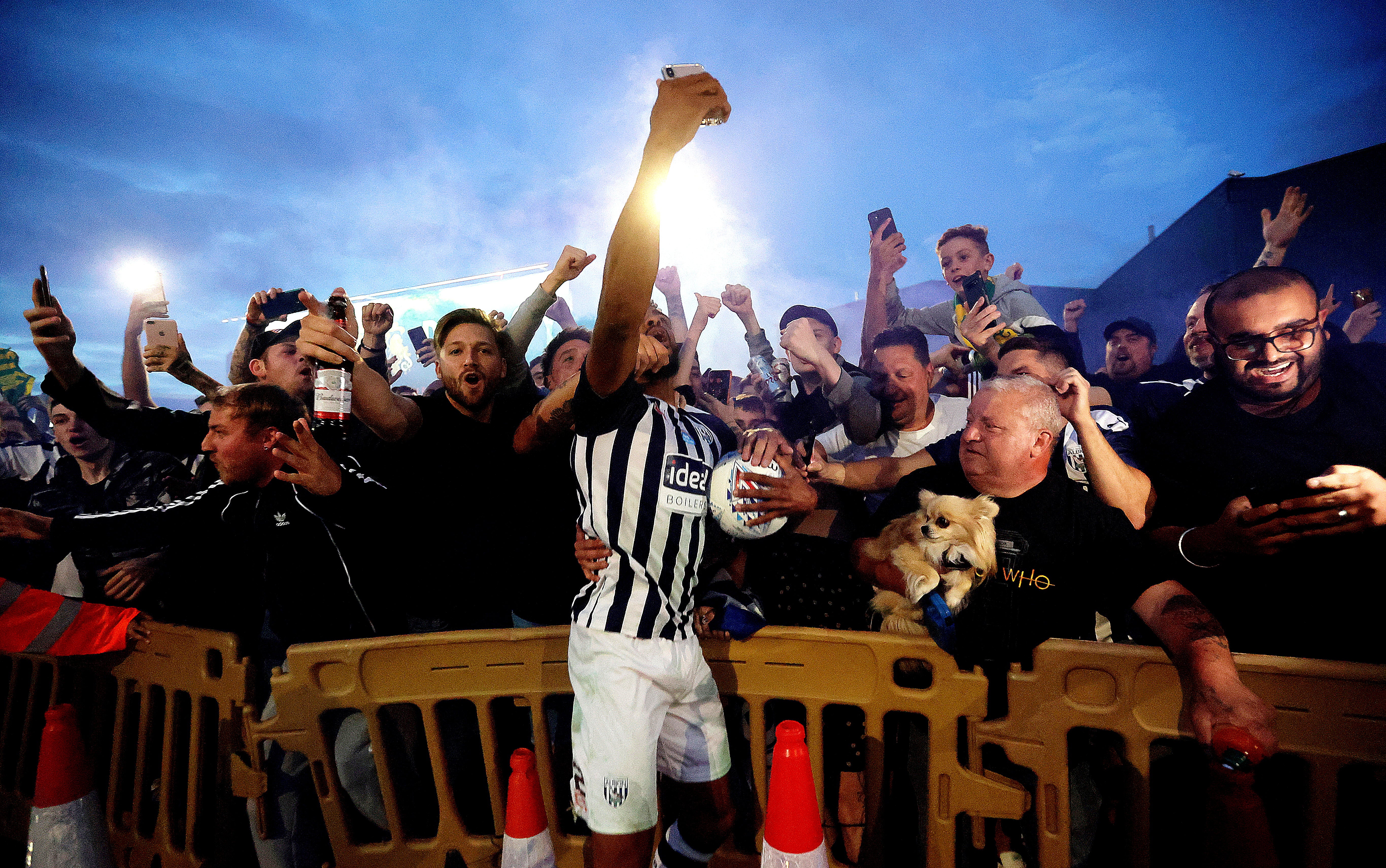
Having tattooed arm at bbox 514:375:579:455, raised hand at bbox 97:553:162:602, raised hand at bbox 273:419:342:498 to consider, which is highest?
tattooed arm at bbox 514:375:579:455

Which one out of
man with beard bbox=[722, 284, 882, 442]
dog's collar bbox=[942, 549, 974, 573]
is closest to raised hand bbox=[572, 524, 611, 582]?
dog's collar bbox=[942, 549, 974, 573]

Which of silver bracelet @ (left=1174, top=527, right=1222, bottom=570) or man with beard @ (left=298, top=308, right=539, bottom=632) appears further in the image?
man with beard @ (left=298, top=308, right=539, bottom=632)

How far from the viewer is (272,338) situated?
3.60 metres

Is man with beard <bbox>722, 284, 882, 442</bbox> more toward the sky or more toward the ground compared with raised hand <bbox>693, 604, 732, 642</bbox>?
more toward the sky

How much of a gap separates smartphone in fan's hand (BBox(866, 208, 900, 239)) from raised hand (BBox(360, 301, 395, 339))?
312 centimetres

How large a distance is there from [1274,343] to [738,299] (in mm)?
2606

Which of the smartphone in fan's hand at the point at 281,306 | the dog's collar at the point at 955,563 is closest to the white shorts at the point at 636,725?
the dog's collar at the point at 955,563

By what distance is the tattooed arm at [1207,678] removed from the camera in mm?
1750

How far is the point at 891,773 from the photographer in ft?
8.15

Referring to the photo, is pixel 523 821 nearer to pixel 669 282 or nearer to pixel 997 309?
pixel 997 309

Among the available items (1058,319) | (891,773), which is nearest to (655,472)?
(891,773)

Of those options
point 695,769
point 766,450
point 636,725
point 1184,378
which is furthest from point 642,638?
point 1184,378

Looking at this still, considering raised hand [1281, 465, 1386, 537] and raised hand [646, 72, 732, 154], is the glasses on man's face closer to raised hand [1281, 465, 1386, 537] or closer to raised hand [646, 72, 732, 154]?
raised hand [1281, 465, 1386, 537]

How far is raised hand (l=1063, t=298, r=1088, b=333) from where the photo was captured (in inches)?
124
